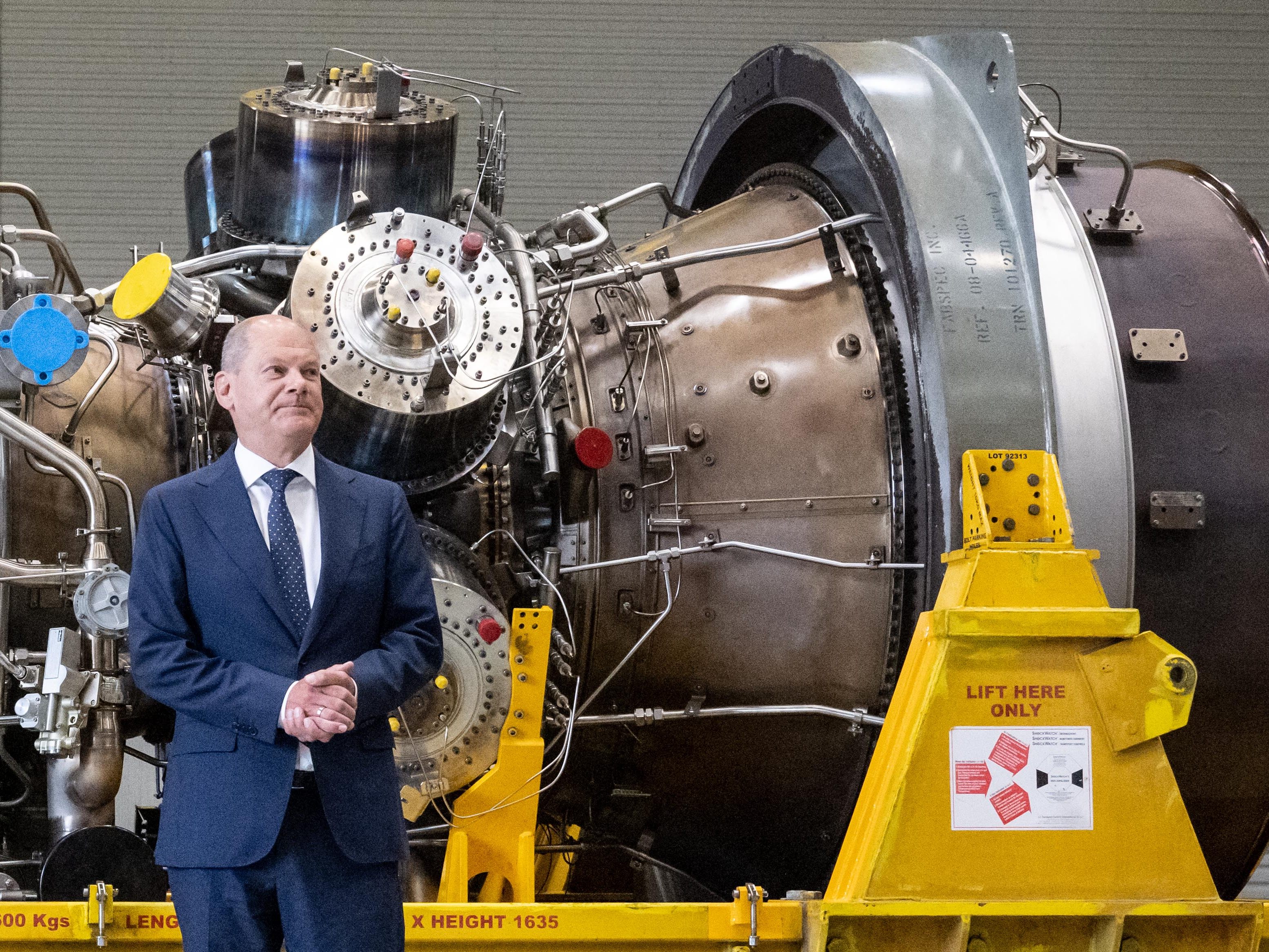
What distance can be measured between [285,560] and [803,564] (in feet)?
5.05

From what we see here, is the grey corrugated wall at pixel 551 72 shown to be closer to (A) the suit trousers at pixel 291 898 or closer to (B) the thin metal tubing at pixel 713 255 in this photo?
(B) the thin metal tubing at pixel 713 255

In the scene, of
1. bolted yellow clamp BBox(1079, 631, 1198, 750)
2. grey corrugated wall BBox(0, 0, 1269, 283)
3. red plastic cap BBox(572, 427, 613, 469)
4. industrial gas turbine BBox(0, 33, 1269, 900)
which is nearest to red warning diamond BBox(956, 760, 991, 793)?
bolted yellow clamp BBox(1079, 631, 1198, 750)

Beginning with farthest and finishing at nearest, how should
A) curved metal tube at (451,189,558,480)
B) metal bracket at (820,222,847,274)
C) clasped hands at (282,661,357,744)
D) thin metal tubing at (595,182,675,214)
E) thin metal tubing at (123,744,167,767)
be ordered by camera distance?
thin metal tubing at (595,182,675,214)
metal bracket at (820,222,847,274)
thin metal tubing at (123,744,167,767)
curved metal tube at (451,189,558,480)
clasped hands at (282,661,357,744)

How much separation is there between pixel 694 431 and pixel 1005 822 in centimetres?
119

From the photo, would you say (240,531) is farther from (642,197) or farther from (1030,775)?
(642,197)

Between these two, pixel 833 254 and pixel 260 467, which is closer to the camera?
pixel 260 467

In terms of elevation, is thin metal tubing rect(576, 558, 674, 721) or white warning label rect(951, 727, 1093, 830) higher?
thin metal tubing rect(576, 558, 674, 721)

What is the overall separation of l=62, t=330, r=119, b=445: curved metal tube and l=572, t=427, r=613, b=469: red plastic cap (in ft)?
3.65

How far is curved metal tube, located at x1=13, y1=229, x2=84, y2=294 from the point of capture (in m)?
3.52

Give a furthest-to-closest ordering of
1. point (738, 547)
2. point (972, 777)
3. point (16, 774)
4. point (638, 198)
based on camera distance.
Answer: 1. point (638, 198)
2. point (16, 774)
3. point (738, 547)
4. point (972, 777)

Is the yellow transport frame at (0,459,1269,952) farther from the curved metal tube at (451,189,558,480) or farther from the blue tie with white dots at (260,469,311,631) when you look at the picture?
the curved metal tube at (451,189,558,480)

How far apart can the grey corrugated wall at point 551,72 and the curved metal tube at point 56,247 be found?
10.7ft

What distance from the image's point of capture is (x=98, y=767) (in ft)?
10.0

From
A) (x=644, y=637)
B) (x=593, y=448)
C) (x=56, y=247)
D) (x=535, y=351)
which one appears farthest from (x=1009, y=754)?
(x=56, y=247)
